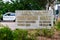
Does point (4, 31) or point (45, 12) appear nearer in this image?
point (4, 31)

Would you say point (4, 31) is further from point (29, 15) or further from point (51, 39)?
point (29, 15)

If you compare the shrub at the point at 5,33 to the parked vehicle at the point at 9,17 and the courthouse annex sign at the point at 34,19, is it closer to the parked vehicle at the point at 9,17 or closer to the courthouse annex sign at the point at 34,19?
the courthouse annex sign at the point at 34,19

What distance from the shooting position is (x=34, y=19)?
663 inches

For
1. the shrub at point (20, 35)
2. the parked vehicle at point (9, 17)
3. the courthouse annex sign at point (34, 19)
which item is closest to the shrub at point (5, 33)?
the shrub at point (20, 35)

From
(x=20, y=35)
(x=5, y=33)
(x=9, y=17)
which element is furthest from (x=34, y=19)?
(x=9, y=17)

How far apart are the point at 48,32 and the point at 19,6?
22.5 meters

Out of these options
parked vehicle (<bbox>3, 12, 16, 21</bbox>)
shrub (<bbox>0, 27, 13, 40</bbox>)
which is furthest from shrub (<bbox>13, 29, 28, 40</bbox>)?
parked vehicle (<bbox>3, 12, 16, 21</bbox>)

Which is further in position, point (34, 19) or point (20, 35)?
point (34, 19)

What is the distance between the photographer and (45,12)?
16.8 m

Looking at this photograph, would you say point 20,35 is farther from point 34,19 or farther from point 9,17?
point 9,17

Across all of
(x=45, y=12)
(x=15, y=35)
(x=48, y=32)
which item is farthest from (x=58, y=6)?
(x=15, y=35)

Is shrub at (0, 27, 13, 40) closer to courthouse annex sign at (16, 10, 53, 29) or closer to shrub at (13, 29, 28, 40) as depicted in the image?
shrub at (13, 29, 28, 40)

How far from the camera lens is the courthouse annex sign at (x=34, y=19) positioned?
54.6ft

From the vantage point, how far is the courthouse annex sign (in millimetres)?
16656
